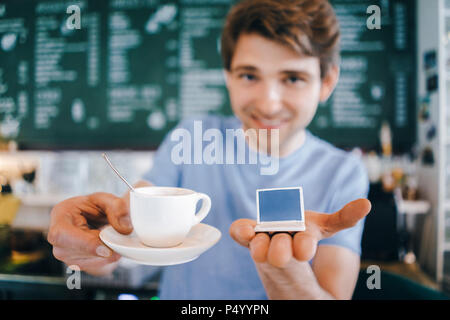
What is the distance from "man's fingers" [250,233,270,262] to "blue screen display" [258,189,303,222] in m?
0.02

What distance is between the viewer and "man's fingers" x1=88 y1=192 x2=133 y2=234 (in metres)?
0.31

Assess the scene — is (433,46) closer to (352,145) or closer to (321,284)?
(352,145)

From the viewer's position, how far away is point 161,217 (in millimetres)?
268

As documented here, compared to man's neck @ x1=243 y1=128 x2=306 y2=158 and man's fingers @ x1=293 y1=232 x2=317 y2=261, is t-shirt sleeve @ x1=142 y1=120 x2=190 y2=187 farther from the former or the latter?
man's fingers @ x1=293 y1=232 x2=317 y2=261

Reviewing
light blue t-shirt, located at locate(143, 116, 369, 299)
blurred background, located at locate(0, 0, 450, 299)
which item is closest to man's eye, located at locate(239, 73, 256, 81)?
light blue t-shirt, located at locate(143, 116, 369, 299)

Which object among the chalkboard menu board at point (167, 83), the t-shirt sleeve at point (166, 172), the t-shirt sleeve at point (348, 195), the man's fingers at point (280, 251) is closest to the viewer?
the man's fingers at point (280, 251)

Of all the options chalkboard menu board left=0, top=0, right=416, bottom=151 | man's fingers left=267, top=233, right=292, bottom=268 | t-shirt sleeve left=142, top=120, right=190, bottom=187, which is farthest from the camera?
chalkboard menu board left=0, top=0, right=416, bottom=151

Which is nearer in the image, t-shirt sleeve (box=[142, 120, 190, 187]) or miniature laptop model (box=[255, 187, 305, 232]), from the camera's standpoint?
miniature laptop model (box=[255, 187, 305, 232])

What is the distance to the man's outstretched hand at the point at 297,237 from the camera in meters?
0.23

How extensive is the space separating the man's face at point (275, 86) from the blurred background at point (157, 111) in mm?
159

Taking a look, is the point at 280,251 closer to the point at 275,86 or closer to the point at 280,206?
the point at 280,206

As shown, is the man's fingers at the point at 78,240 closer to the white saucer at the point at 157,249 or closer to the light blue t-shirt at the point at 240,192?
the white saucer at the point at 157,249

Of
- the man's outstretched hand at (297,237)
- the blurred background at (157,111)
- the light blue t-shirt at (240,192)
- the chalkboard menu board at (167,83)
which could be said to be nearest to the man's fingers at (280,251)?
the man's outstretched hand at (297,237)

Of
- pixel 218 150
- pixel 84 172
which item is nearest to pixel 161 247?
pixel 218 150
